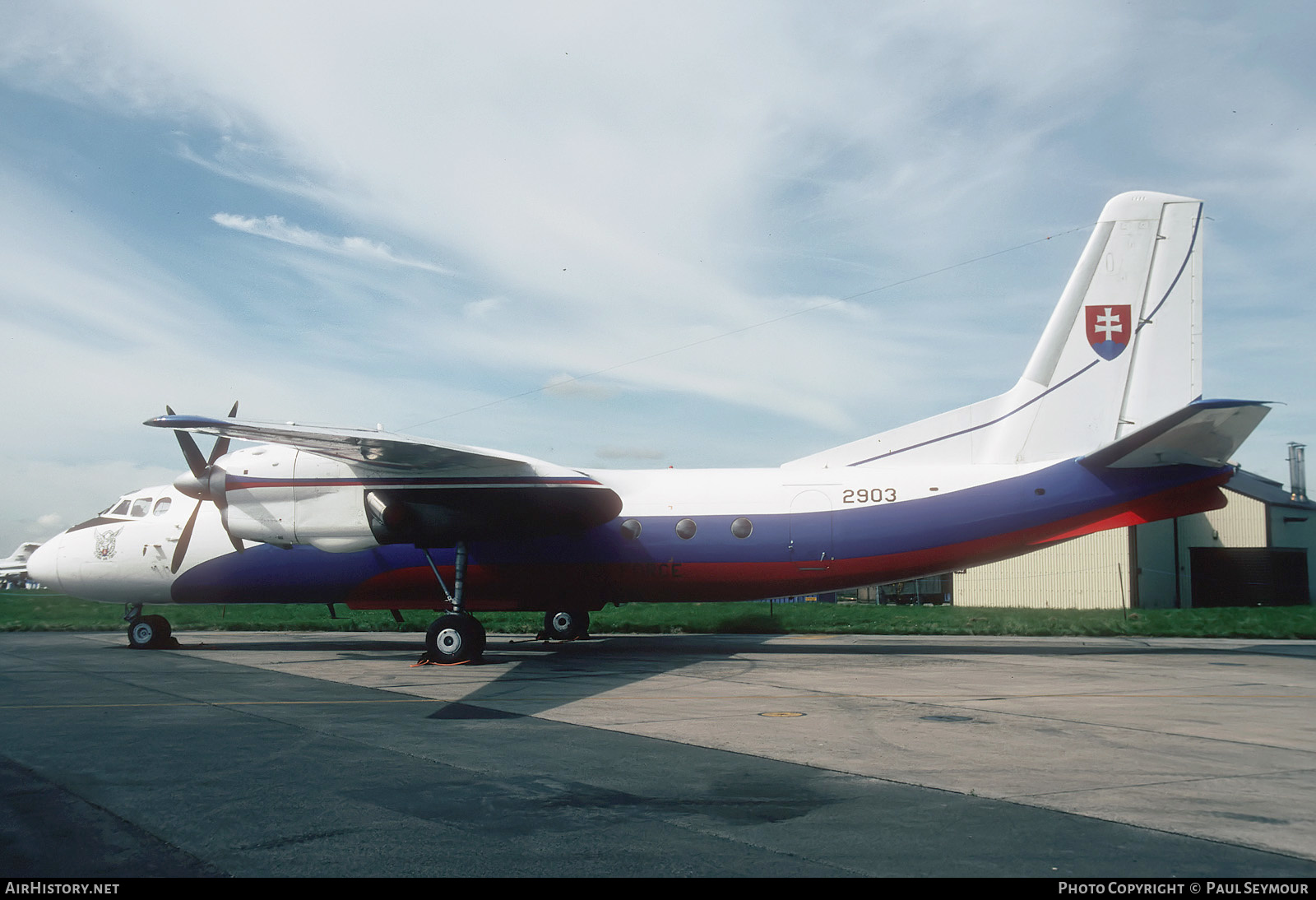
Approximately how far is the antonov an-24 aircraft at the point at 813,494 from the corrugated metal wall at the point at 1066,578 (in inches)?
810

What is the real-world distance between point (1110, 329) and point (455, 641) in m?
14.1

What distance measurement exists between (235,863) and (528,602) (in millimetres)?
13923

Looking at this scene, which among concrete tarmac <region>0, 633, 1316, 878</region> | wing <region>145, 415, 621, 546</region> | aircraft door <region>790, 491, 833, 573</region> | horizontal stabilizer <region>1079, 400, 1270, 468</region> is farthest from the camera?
aircraft door <region>790, 491, 833, 573</region>

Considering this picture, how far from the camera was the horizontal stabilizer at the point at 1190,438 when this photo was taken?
13.6 metres

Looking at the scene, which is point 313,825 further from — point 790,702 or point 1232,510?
point 1232,510

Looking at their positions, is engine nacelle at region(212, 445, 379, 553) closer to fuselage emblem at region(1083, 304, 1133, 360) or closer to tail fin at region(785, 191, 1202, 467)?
tail fin at region(785, 191, 1202, 467)

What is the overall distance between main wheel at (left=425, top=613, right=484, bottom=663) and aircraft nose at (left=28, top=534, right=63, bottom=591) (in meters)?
10.3

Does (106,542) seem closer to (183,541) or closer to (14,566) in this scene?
(183,541)

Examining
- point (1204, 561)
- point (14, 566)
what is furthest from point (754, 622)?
point (14, 566)

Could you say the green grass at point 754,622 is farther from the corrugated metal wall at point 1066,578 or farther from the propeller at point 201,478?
the propeller at point 201,478

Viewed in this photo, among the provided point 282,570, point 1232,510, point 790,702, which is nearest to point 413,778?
point 790,702

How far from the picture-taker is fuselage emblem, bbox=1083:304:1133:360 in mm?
17109

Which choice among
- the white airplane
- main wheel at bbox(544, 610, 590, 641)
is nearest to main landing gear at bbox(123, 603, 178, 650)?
main wheel at bbox(544, 610, 590, 641)

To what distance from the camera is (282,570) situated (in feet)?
63.3
